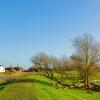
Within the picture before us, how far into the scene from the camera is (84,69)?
6438 cm

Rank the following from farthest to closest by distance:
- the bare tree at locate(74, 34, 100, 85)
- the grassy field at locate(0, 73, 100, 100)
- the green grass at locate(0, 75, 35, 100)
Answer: the bare tree at locate(74, 34, 100, 85), the grassy field at locate(0, 73, 100, 100), the green grass at locate(0, 75, 35, 100)

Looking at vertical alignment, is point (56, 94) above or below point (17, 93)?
below

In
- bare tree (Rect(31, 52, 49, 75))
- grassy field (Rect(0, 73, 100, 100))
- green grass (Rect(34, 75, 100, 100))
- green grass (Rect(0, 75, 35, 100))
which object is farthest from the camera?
bare tree (Rect(31, 52, 49, 75))

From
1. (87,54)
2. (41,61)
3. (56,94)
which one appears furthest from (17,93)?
(41,61)

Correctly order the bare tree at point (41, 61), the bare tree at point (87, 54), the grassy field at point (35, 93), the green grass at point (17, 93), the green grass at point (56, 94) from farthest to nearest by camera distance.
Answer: the bare tree at point (41, 61) → the bare tree at point (87, 54) → the green grass at point (56, 94) → the grassy field at point (35, 93) → the green grass at point (17, 93)

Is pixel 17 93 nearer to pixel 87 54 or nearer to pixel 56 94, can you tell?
pixel 56 94

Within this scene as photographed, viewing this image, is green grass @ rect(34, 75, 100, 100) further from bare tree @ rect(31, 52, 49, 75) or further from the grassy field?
bare tree @ rect(31, 52, 49, 75)

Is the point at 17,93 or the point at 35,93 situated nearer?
the point at 17,93

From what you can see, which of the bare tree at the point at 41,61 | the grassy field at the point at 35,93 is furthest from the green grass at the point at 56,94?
the bare tree at the point at 41,61

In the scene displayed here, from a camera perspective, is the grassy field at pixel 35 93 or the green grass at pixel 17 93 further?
the grassy field at pixel 35 93

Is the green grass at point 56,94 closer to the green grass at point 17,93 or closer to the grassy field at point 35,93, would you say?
the grassy field at point 35,93

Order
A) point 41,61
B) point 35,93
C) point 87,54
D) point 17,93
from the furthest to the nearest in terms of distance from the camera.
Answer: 1. point 41,61
2. point 87,54
3. point 35,93
4. point 17,93

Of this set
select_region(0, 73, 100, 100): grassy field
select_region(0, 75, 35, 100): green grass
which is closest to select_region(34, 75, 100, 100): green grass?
select_region(0, 73, 100, 100): grassy field

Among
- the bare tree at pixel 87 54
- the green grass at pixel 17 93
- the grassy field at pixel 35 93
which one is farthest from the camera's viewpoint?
the bare tree at pixel 87 54
